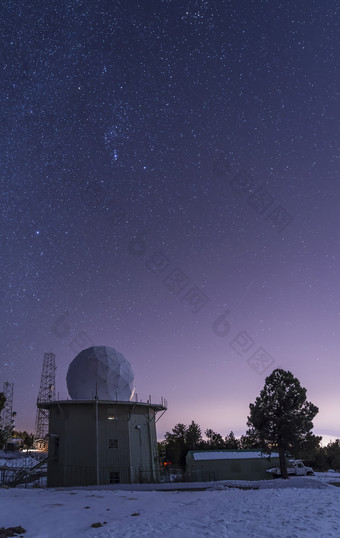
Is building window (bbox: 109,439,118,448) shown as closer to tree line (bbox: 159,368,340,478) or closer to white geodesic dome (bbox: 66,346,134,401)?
white geodesic dome (bbox: 66,346,134,401)

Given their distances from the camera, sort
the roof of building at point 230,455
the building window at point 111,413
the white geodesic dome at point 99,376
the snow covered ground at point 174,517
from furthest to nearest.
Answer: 1. the roof of building at point 230,455
2. the white geodesic dome at point 99,376
3. the building window at point 111,413
4. the snow covered ground at point 174,517

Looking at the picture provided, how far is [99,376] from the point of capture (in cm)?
3369

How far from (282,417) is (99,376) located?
1581 centimetres

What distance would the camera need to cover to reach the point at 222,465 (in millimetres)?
37281

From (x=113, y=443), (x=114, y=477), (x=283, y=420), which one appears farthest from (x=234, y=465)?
(x=113, y=443)

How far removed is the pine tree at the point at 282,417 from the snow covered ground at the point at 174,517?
16164 millimetres

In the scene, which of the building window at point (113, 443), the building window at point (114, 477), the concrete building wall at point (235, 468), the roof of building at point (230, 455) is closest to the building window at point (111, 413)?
the building window at point (113, 443)

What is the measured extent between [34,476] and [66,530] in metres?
27.9

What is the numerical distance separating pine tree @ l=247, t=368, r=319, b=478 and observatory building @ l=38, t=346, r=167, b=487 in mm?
8869

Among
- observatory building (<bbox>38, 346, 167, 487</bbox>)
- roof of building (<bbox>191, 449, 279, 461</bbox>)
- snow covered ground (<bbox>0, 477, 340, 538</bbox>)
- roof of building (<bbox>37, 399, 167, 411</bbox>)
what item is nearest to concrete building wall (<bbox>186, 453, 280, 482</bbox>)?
roof of building (<bbox>191, 449, 279, 461</bbox>)

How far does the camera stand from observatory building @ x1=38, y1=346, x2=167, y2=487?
28953mm

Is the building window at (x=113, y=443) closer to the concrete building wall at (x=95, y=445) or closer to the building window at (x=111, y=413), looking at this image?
the concrete building wall at (x=95, y=445)

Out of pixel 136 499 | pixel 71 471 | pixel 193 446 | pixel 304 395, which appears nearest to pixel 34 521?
pixel 136 499

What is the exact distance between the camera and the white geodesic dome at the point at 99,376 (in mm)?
33250
